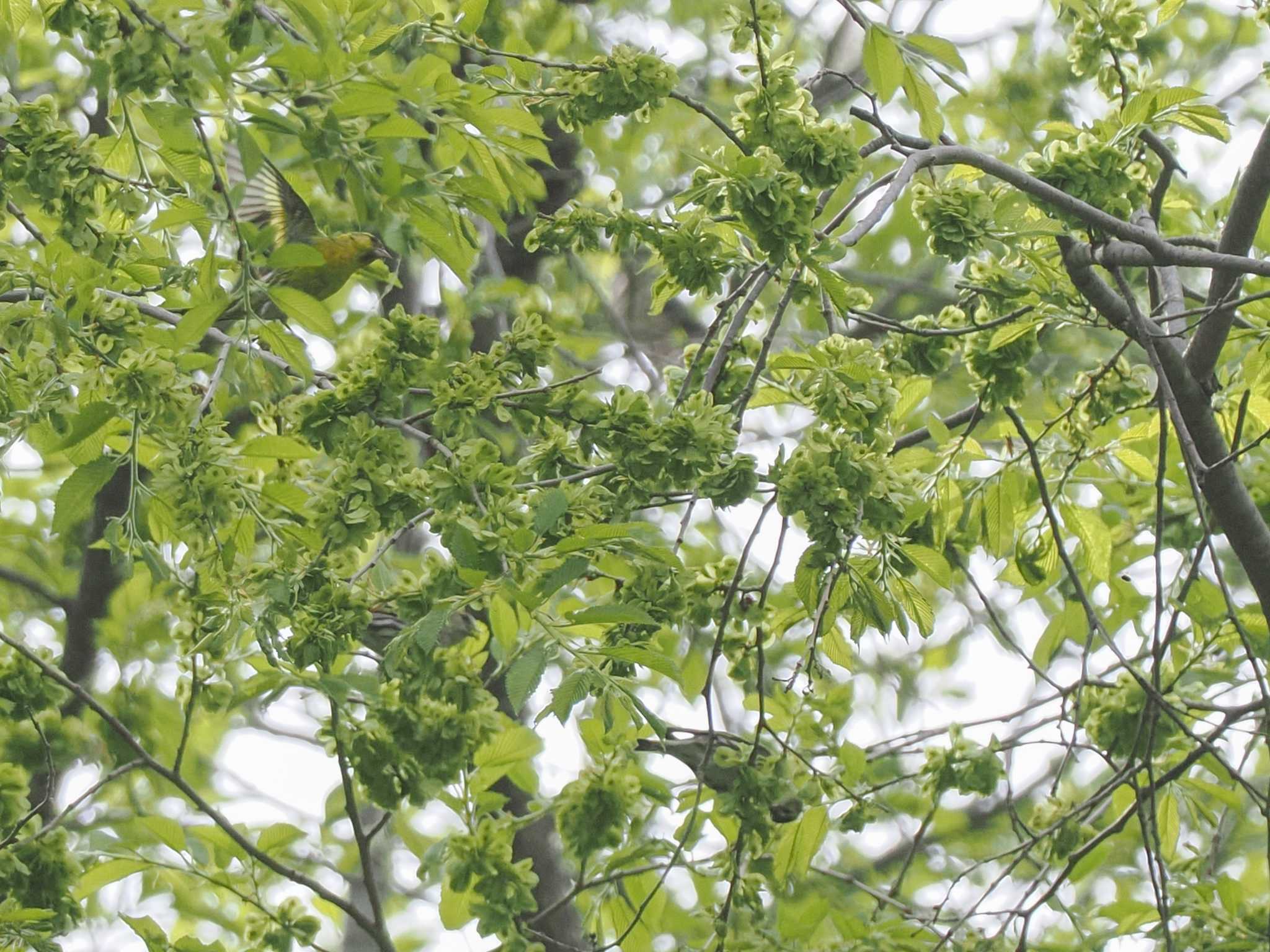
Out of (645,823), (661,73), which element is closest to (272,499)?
(661,73)

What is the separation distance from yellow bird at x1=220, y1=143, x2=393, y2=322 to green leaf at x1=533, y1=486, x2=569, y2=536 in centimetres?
190

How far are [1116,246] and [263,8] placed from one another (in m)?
1.94

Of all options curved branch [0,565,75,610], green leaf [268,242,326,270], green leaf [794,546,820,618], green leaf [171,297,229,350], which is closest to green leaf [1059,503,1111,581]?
green leaf [794,546,820,618]

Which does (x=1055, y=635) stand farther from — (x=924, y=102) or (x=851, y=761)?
(x=924, y=102)

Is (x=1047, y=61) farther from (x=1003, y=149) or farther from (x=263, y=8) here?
(x=263, y=8)

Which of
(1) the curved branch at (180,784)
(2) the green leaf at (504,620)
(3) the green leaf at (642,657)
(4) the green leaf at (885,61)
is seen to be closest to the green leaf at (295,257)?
(2) the green leaf at (504,620)

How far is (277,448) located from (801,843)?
5.61 feet

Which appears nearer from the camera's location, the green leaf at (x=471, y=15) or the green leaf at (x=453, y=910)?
the green leaf at (x=471, y=15)

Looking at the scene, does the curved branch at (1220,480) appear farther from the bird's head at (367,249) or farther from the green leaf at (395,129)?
the bird's head at (367,249)

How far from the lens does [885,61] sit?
2.76 metres

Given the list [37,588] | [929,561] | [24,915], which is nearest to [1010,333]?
[929,561]

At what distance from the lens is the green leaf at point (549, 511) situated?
225 centimetres

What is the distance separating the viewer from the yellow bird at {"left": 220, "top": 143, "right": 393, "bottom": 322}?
4148 millimetres

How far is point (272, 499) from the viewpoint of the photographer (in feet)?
8.90
